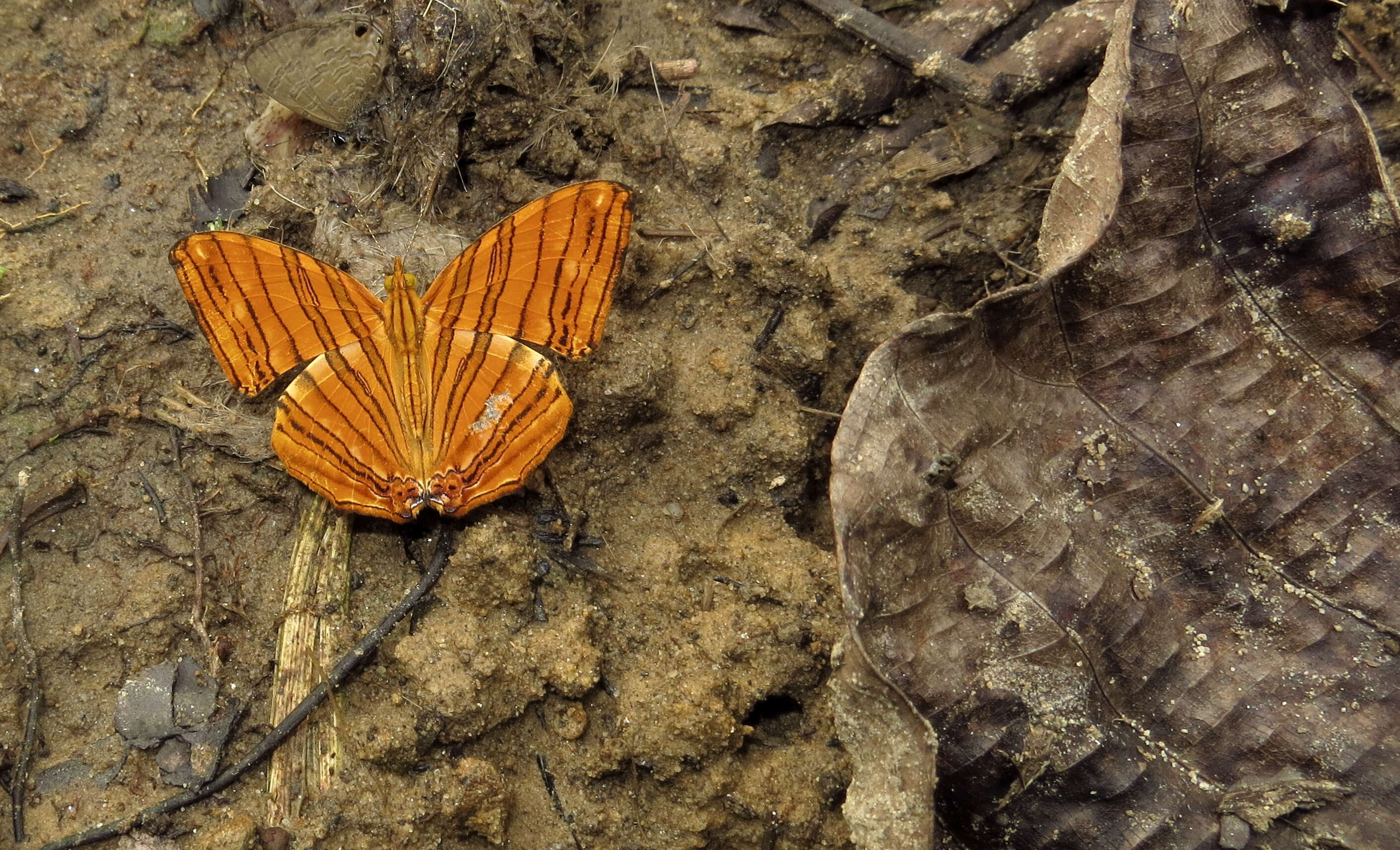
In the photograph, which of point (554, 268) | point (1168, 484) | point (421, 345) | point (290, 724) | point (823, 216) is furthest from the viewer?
point (823, 216)

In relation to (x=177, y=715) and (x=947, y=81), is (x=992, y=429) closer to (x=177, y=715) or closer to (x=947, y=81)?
(x=947, y=81)

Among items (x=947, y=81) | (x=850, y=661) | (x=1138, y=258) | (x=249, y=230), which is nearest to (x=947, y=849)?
(x=850, y=661)

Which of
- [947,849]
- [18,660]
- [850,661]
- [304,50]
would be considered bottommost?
[18,660]

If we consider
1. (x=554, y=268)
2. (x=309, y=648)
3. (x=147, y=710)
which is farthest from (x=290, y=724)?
(x=554, y=268)

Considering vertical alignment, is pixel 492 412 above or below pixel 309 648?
above

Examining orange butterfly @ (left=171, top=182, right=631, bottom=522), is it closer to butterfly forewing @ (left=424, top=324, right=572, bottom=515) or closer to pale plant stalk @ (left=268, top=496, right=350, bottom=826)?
butterfly forewing @ (left=424, top=324, right=572, bottom=515)

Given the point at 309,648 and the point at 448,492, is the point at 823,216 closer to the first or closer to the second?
the point at 448,492
